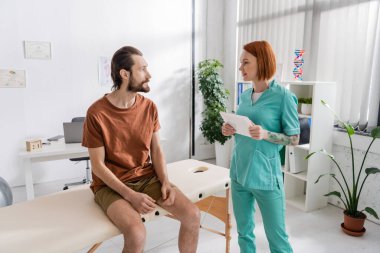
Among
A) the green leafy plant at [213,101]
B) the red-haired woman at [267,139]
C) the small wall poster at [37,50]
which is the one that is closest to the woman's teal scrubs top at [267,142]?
the red-haired woman at [267,139]

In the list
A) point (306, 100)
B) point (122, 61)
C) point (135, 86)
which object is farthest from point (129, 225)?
point (306, 100)

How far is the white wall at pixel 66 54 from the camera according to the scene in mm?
3299

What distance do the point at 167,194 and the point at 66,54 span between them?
269 cm

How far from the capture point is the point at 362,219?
2375mm

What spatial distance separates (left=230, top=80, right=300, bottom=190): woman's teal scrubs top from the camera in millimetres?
1493

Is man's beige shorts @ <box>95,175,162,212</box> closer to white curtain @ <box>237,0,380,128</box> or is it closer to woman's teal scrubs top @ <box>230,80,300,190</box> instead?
woman's teal scrubs top @ <box>230,80,300,190</box>

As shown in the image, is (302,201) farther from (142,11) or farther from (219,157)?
(142,11)

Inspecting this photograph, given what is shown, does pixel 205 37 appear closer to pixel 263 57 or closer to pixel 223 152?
pixel 223 152

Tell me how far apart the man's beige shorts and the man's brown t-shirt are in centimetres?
4

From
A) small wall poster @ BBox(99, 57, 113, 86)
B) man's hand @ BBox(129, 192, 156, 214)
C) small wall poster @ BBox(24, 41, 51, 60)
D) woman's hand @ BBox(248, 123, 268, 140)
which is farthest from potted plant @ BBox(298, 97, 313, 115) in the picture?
small wall poster @ BBox(24, 41, 51, 60)

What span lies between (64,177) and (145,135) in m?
2.56

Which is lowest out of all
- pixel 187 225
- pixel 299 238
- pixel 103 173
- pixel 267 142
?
pixel 299 238

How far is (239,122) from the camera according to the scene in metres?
1.52

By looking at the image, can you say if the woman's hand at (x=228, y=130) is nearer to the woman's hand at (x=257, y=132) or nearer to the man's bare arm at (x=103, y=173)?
the woman's hand at (x=257, y=132)
